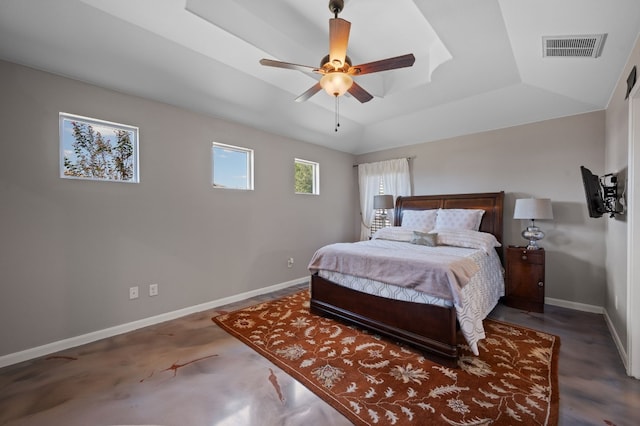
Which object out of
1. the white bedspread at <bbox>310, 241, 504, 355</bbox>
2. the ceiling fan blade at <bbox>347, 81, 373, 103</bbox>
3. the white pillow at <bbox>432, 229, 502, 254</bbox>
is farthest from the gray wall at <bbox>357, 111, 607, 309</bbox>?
the ceiling fan blade at <bbox>347, 81, 373, 103</bbox>

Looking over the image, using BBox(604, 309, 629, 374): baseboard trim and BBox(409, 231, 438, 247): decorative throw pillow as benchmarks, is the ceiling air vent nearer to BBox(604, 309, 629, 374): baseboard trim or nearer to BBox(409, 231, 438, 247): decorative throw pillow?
BBox(409, 231, 438, 247): decorative throw pillow

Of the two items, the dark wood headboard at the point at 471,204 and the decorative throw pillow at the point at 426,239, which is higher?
the dark wood headboard at the point at 471,204

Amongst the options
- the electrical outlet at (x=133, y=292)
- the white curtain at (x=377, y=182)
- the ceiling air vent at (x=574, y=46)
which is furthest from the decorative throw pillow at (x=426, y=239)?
the electrical outlet at (x=133, y=292)

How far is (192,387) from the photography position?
1.94 m

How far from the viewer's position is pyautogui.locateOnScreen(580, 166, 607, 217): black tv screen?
243 cm

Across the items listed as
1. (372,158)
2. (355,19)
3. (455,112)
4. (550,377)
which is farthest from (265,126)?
(550,377)

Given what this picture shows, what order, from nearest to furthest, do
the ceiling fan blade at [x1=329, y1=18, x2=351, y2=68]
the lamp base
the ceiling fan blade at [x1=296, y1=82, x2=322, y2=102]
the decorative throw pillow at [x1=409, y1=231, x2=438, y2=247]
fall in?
the ceiling fan blade at [x1=329, y1=18, x2=351, y2=68]
the ceiling fan blade at [x1=296, y1=82, x2=322, y2=102]
the lamp base
the decorative throw pillow at [x1=409, y1=231, x2=438, y2=247]

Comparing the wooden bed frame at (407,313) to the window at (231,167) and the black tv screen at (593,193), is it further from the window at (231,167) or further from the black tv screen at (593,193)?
the window at (231,167)

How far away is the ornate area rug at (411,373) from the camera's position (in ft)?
5.47

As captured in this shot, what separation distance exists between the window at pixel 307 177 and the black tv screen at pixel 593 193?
354 centimetres

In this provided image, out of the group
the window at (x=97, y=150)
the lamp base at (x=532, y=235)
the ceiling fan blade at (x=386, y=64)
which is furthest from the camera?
the lamp base at (x=532, y=235)

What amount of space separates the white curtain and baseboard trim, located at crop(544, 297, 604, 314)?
96.7 inches

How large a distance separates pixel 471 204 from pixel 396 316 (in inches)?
96.7

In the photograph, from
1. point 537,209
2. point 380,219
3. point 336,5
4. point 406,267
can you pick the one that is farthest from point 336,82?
point 380,219
